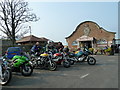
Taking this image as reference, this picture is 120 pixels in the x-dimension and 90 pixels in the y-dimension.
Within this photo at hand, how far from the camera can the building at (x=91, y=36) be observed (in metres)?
25.7

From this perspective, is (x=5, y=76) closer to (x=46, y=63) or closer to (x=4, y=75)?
(x=4, y=75)

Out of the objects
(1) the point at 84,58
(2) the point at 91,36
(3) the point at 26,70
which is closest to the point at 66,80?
(3) the point at 26,70

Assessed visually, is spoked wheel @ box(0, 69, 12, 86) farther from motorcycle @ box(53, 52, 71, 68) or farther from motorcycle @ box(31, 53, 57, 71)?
motorcycle @ box(53, 52, 71, 68)

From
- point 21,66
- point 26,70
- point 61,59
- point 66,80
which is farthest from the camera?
point 61,59

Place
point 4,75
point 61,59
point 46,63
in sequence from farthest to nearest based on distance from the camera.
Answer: point 61,59 < point 46,63 < point 4,75

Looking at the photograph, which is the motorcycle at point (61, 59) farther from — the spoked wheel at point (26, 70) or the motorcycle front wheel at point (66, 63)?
the spoked wheel at point (26, 70)

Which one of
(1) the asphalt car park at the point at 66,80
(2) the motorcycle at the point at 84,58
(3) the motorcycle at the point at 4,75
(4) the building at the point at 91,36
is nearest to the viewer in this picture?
(1) the asphalt car park at the point at 66,80

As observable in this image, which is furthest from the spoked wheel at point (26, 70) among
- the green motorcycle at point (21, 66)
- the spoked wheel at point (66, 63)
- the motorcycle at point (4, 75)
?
the spoked wheel at point (66, 63)

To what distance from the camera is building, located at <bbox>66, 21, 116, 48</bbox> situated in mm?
25688

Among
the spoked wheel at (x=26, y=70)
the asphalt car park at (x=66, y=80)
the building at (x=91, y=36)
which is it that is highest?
the building at (x=91, y=36)

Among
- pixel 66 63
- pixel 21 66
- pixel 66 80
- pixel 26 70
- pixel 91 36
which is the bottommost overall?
pixel 66 80

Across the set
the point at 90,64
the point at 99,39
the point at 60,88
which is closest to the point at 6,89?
the point at 60,88

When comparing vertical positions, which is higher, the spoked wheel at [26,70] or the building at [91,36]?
the building at [91,36]

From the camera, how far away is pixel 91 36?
89.0 ft
